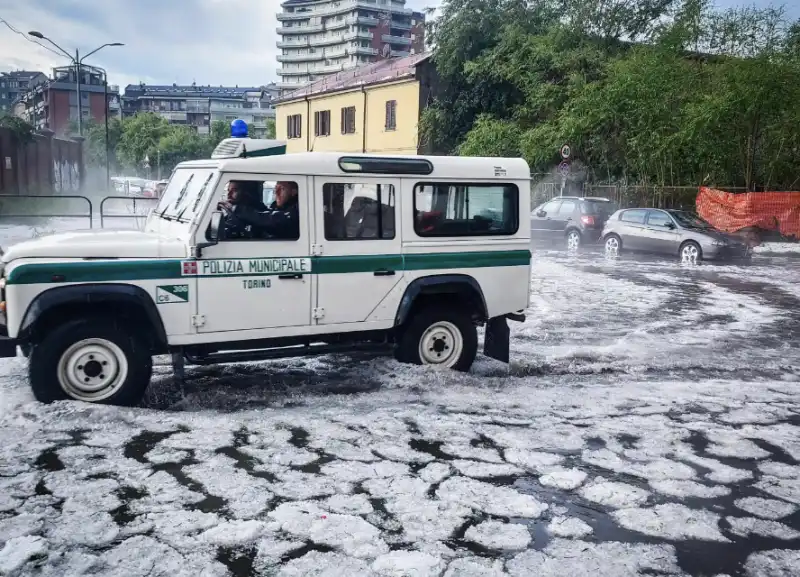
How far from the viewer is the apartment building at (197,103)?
131 meters

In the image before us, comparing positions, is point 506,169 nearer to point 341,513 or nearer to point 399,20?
point 341,513

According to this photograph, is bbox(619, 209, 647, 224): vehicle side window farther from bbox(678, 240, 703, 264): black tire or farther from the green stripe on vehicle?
the green stripe on vehicle

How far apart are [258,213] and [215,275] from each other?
639 mm

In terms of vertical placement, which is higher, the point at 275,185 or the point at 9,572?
the point at 275,185

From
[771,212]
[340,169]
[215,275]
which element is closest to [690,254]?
[771,212]

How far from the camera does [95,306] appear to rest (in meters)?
5.98

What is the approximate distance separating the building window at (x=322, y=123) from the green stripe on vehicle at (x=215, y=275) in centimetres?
3862

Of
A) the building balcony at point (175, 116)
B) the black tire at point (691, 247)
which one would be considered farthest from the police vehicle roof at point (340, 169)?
the building balcony at point (175, 116)

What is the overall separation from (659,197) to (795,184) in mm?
4324

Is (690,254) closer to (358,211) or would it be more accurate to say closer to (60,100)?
(358,211)

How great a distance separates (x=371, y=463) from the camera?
17.3 feet

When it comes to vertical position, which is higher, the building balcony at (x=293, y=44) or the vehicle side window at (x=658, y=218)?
the building balcony at (x=293, y=44)

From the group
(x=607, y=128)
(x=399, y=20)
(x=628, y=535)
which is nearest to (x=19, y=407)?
(x=628, y=535)

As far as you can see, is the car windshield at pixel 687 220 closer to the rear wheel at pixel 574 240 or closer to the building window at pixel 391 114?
the rear wheel at pixel 574 240
